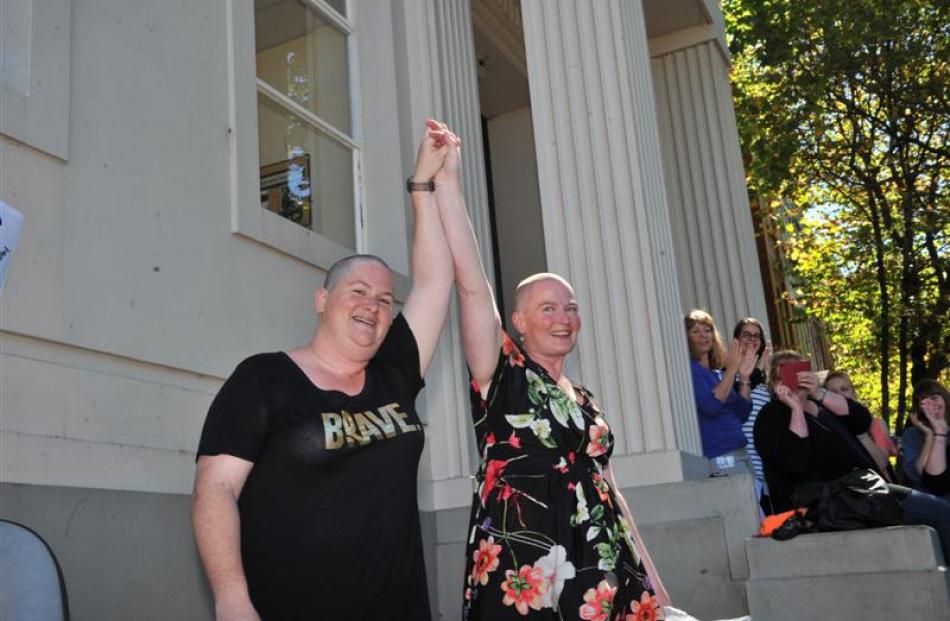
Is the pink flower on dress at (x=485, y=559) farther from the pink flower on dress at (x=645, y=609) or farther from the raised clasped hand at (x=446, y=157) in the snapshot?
the raised clasped hand at (x=446, y=157)

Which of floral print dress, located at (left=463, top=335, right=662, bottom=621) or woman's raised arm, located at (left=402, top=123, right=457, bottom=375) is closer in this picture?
floral print dress, located at (left=463, top=335, right=662, bottom=621)

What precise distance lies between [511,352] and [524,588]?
2.33ft

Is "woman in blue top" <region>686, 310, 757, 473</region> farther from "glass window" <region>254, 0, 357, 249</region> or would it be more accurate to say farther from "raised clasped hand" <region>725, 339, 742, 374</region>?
"glass window" <region>254, 0, 357, 249</region>

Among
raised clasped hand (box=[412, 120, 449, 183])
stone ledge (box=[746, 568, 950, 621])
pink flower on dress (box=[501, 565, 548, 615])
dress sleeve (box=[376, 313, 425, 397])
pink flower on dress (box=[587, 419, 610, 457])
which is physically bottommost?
stone ledge (box=[746, 568, 950, 621])

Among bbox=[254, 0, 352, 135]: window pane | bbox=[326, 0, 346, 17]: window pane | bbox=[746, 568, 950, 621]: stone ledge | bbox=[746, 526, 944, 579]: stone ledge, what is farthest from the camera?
bbox=[326, 0, 346, 17]: window pane

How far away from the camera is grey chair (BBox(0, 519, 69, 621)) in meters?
2.59

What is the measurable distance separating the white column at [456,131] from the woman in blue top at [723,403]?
4.14 ft

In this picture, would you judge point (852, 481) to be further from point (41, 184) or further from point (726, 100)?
point (726, 100)

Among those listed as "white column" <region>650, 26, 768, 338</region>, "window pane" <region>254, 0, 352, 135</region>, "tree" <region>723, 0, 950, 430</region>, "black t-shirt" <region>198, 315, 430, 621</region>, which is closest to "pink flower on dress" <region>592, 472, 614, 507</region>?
"black t-shirt" <region>198, 315, 430, 621</region>

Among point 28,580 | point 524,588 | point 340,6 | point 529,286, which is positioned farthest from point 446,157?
point 340,6

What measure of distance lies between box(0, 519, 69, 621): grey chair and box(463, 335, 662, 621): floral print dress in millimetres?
1116

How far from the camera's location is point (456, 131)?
5957 millimetres

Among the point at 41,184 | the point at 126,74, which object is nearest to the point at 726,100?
the point at 126,74

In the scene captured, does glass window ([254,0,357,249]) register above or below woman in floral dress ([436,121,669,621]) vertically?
above
